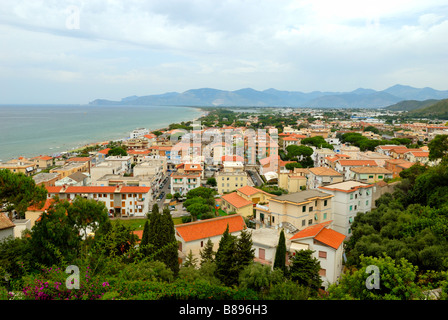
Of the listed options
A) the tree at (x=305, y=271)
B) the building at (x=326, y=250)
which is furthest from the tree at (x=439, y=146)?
the tree at (x=305, y=271)

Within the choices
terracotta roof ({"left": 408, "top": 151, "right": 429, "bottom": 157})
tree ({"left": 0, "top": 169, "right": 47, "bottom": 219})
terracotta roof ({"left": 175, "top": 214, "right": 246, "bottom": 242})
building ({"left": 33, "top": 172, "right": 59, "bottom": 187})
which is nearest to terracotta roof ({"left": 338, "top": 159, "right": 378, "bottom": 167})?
terracotta roof ({"left": 408, "top": 151, "right": 429, "bottom": 157})

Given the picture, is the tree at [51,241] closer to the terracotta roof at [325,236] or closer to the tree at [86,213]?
the tree at [86,213]

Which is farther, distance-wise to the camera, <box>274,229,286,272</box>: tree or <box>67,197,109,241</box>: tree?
<box>67,197,109,241</box>: tree

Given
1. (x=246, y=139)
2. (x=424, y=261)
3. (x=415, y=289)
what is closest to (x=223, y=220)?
(x=424, y=261)

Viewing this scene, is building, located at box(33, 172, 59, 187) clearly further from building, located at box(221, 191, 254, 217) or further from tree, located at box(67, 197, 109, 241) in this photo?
tree, located at box(67, 197, 109, 241)

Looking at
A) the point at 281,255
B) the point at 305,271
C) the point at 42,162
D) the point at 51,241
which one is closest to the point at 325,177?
the point at 281,255
